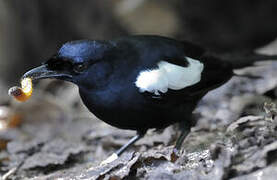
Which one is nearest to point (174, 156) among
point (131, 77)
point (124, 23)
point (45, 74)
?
point (131, 77)

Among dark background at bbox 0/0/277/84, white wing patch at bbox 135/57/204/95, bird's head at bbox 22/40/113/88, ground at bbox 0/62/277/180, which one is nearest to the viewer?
ground at bbox 0/62/277/180

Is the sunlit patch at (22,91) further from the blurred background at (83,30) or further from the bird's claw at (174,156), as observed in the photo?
the blurred background at (83,30)

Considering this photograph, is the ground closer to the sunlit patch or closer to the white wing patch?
the white wing patch

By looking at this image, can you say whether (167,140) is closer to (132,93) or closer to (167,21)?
(132,93)

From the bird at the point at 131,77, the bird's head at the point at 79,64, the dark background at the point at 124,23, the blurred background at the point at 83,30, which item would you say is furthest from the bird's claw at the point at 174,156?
the dark background at the point at 124,23

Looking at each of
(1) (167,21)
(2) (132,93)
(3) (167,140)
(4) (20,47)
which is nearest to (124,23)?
(1) (167,21)

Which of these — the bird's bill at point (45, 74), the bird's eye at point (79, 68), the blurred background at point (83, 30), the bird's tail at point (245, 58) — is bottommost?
the bird's tail at point (245, 58)

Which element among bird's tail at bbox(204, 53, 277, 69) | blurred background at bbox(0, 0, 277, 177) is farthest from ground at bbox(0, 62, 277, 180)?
bird's tail at bbox(204, 53, 277, 69)

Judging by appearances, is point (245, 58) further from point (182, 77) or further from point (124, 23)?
point (124, 23)
